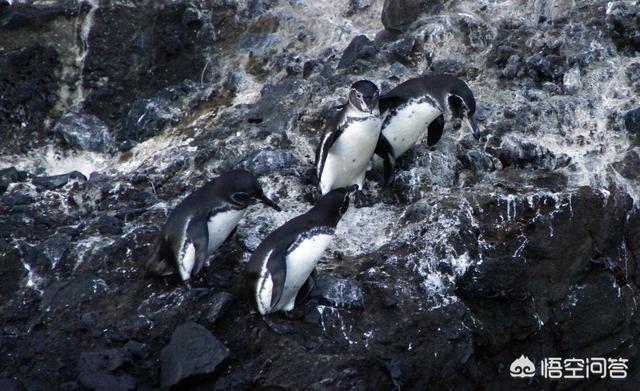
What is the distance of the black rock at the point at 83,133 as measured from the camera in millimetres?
8492

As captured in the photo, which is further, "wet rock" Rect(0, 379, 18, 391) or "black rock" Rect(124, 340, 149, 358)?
"black rock" Rect(124, 340, 149, 358)

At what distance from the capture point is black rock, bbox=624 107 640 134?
25.5 feet

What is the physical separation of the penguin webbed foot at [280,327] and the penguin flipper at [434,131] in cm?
234

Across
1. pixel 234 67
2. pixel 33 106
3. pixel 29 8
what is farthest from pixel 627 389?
pixel 29 8

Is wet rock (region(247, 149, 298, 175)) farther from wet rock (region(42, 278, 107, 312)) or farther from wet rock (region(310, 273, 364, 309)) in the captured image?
wet rock (region(42, 278, 107, 312))

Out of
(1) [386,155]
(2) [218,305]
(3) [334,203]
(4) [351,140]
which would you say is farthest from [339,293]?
(1) [386,155]

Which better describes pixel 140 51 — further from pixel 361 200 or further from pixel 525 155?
pixel 525 155

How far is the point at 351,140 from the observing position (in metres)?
7.07

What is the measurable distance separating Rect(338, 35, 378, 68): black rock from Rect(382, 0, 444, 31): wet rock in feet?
1.86

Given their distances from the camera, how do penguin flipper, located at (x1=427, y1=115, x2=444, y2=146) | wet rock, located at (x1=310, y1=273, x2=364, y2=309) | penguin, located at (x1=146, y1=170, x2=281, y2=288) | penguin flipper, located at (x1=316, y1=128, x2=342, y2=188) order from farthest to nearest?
1. penguin flipper, located at (x1=427, y1=115, x2=444, y2=146)
2. penguin flipper, located at (x1=316, y1=128, x2=342, y2=188)
3. penguin, located at (x1=146, y1=170, x2=281, y2=288)
4. wet rock, located at (x1=310, y1=273, x2=364, y2=309)

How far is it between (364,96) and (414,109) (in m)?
0.63

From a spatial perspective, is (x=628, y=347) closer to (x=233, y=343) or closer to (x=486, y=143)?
(x=486, y=143)

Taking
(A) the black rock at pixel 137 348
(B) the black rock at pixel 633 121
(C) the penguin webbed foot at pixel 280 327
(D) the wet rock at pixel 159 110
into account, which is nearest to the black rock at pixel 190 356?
(A) the black rock at pixel 137 348

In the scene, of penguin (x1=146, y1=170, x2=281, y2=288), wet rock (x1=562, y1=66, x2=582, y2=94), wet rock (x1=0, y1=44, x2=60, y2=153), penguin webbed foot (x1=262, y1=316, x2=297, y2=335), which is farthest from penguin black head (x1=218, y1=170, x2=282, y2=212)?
wet rock (x1=562, y1=66, x2=582, y2=94)
